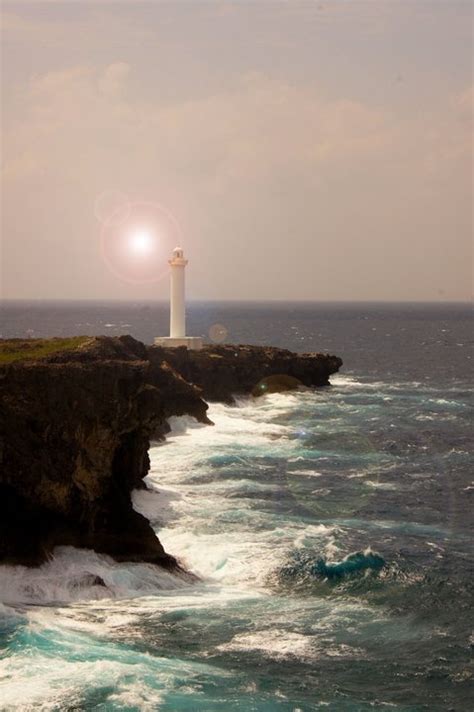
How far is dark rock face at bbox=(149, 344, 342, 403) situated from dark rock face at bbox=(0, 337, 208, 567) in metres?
38.0

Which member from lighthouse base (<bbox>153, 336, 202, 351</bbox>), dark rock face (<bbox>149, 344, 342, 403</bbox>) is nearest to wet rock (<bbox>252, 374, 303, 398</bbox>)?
dark rock face (<bbox>149, 344, 342, 403</bbox>)

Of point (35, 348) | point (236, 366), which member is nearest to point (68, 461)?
point (35, 348)

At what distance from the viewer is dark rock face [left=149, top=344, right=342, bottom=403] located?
280 feet

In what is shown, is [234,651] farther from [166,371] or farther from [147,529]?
[166,371]

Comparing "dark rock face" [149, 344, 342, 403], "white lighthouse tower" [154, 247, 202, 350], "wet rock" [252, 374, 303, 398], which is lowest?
"wet rock" [252, 374, 303, 398]

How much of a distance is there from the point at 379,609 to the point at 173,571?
722cm

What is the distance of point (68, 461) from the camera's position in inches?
1364

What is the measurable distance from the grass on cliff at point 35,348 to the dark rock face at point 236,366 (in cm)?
2464

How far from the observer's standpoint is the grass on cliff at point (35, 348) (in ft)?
132

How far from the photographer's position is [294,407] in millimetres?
84125

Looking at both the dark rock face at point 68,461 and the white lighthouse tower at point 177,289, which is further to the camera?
the white lighthouse tower at point 177,289

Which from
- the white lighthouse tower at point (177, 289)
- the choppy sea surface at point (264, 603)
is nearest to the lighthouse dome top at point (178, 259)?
the white lighthouse tower at point (177, 289)

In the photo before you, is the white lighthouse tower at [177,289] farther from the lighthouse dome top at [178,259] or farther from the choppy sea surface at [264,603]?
the choppy sea surface at [264,603]

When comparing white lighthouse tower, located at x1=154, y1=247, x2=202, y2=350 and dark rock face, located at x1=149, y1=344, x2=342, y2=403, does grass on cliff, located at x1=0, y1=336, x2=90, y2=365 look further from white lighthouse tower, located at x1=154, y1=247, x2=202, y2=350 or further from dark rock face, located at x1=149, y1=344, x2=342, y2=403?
white lighthouse tower, located at x1=154, y1=247, x2=202, y2=350
